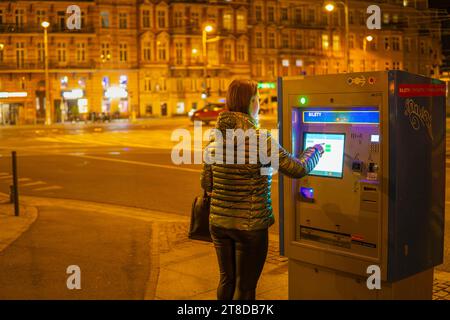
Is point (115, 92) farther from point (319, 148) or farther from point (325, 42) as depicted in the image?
point (319, 148)

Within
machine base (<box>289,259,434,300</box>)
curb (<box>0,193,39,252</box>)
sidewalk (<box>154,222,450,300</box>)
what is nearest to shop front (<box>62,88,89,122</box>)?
curb (<box>0,193,39,252</box>)

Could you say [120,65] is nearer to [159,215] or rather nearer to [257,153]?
[159,215]

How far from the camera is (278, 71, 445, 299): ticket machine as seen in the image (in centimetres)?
473

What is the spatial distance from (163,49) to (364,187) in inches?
2518

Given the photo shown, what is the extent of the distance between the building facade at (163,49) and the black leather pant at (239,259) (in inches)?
2019

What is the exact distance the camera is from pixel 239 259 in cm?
488

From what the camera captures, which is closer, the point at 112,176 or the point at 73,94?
the point at 112,176

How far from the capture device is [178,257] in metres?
7.67

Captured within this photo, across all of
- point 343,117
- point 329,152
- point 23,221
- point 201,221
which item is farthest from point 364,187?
point 23,221

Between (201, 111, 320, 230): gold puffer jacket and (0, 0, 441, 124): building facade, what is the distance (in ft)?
169

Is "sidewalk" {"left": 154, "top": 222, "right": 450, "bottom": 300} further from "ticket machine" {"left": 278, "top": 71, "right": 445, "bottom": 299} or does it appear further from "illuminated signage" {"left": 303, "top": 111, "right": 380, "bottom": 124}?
"illuminated signage" {"left": 303, "top": 111, "right": 380, "bottom": 124}
